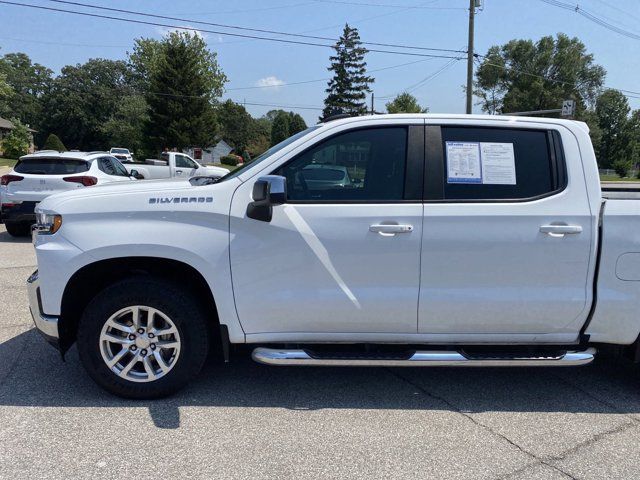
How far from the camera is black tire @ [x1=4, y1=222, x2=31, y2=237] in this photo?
10.1m

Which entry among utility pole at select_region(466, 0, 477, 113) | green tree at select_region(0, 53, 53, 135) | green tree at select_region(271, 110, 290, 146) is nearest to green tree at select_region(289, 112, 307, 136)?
green tree at select_region(271, 110, 290, 146)

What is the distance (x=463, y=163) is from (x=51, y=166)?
8761 mm

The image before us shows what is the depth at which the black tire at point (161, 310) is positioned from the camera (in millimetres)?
3461

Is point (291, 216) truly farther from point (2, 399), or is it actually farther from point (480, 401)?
point (2, 399)

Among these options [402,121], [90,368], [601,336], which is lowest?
[90,368]

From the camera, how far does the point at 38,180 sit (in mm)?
9609

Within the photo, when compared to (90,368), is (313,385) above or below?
below

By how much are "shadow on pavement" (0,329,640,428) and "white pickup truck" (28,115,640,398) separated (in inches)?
12.2

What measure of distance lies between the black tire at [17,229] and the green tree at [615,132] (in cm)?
7699

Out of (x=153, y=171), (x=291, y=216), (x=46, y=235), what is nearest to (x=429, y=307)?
(x=291, y=216)

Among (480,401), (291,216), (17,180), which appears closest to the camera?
(291,216)

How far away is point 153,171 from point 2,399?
18338 mm

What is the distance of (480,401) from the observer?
3725 millimetres

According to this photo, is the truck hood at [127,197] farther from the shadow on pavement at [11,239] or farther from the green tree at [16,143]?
the green tree at [16,143]
